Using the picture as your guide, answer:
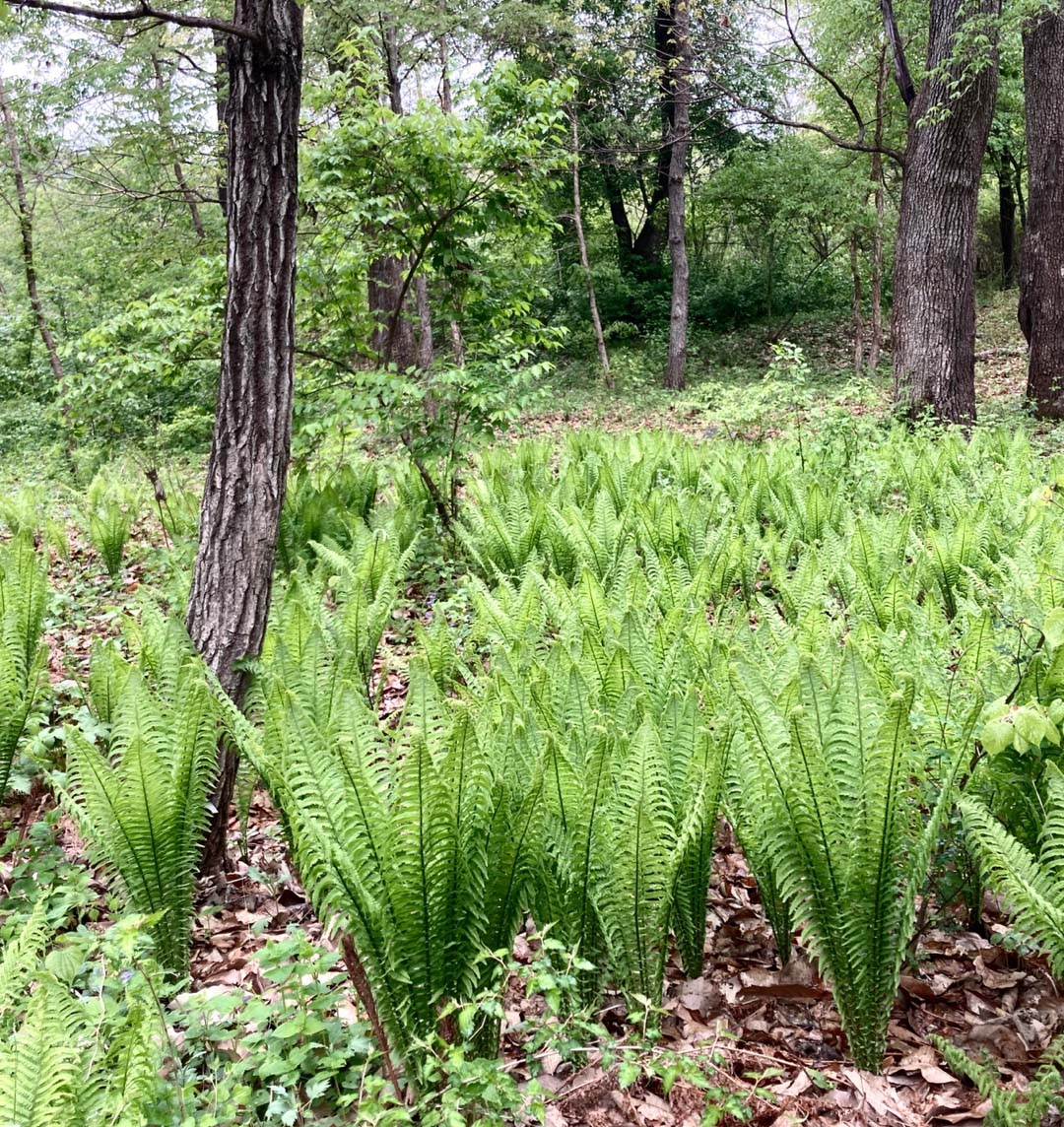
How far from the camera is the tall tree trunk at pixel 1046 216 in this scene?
7312mm

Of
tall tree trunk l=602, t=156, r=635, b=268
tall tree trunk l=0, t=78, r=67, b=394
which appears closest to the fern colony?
tall tree trunk l=0, t=78, r=67, b=394

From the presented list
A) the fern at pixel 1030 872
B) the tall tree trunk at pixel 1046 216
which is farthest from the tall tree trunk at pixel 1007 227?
the fern at pixel 1030 872

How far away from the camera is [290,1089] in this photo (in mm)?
1596

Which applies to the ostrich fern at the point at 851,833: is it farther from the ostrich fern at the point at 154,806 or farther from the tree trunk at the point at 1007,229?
the tree trunk at the point at 1007,229

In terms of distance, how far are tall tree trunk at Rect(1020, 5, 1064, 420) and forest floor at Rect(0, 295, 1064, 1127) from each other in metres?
6.96

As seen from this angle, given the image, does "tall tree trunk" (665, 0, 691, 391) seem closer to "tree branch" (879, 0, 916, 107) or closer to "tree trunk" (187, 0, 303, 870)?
"tree branch" (879, 0, 916, 107)

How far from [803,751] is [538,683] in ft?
2.64

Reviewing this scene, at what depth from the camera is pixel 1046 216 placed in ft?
24.7

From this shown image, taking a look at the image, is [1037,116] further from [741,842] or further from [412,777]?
[412,777]

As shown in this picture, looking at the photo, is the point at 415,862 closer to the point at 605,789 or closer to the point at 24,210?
the point at 605,789

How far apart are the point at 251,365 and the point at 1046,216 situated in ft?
26.4

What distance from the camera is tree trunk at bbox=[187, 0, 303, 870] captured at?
2.23 m

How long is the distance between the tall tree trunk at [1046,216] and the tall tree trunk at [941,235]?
1.24 metres

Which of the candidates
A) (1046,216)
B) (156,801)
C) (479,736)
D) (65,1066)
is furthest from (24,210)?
(1046,216)
